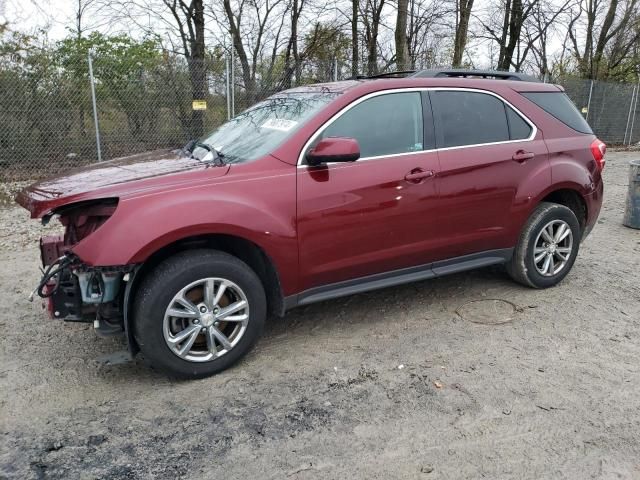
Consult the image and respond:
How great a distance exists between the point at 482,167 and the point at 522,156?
445 mm

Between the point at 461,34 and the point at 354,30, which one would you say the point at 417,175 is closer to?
the point at 354,30

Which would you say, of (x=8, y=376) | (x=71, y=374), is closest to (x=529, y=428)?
(x=71, y=374)

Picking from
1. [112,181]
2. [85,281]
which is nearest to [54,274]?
[85,281]

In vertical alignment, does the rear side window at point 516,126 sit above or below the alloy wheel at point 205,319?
above

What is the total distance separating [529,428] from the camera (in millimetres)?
2795

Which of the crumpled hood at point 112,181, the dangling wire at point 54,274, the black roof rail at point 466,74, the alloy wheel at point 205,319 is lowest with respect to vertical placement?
the alloy wheel at point 205,319

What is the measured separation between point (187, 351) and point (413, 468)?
1495 mm

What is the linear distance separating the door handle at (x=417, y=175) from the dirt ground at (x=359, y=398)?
113 cm

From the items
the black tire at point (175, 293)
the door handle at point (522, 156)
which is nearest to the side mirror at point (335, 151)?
the black tire at point (175, 293)

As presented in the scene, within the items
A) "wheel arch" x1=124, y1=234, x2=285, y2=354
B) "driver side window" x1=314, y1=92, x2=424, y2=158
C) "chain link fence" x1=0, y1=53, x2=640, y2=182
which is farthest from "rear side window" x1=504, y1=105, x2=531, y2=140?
"chain link fence" x1=0, y1=53, x2=640, y2=182

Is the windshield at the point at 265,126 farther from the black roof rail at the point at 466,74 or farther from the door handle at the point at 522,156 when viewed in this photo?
the door handle at the point at 522,156

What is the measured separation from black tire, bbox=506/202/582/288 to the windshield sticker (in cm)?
223

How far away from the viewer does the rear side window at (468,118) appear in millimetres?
4016

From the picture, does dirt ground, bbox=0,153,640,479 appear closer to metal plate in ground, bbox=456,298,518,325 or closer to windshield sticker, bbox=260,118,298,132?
metal plate in ground, bbox=456,298,518,325
